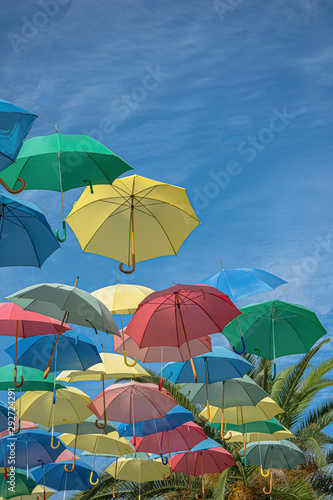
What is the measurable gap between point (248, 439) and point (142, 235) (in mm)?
7431

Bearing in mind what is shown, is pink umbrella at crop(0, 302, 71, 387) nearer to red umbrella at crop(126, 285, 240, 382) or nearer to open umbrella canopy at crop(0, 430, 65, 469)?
red umbrella at crop(126, 285, 240, 382)

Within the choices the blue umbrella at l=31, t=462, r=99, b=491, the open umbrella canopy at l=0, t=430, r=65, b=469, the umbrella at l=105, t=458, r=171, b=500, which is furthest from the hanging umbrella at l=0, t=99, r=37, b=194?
the blue umbrella at l=31, t=462, r=99, b=491

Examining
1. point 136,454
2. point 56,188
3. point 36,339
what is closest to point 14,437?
point 136,454

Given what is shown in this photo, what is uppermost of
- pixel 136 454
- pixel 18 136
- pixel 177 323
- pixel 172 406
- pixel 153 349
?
pixel 18 136

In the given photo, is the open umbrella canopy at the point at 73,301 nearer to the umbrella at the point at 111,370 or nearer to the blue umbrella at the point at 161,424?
the umbrella at the point at 111,370

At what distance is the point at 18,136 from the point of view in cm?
541

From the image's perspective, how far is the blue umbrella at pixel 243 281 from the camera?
32.7 ft

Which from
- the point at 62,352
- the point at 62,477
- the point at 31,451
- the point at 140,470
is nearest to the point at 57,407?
the point at 62,352

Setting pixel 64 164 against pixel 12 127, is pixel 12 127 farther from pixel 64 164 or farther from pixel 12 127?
pixel 64 164

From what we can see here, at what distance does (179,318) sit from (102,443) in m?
6.06

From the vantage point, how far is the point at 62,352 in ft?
33.3

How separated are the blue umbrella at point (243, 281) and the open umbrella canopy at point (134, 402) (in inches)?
102

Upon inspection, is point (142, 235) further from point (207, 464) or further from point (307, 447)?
point (307, 447)

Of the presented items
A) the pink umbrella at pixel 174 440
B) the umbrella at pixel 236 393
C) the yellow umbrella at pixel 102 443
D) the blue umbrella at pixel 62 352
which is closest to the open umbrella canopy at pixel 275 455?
the pink umbrella at pixel 174 440
